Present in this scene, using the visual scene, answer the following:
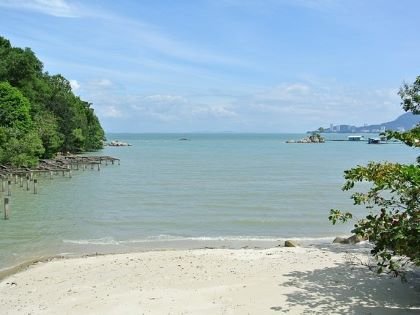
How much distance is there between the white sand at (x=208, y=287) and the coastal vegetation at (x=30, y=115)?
99.5 ft

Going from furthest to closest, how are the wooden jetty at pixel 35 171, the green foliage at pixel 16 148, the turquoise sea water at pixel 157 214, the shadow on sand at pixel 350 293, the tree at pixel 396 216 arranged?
1. the green foliage at pixel 16 148
2. the wooden jetty at pixel 35 171
3. the turquoise sea water at pixel 157 214
4. the shadow on sand at pixel 350 293
5. the tree at pixel 396 216

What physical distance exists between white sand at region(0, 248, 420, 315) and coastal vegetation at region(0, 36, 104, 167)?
3032 cm

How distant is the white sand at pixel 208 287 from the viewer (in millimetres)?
10086

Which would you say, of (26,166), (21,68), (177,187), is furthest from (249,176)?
(21,68)

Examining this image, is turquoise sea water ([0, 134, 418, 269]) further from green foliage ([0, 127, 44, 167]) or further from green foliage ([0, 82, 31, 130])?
green foliage ([0, 82, 31, 130])

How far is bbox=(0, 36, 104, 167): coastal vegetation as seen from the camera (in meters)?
42.7

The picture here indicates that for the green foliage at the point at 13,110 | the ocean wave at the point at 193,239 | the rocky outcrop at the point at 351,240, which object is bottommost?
the ocean wave at the point at 193,239

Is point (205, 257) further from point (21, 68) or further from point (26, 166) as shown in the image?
point (21, 68)

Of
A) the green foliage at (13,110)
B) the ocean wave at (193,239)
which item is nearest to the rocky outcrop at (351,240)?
the ocean wave at (193,239)

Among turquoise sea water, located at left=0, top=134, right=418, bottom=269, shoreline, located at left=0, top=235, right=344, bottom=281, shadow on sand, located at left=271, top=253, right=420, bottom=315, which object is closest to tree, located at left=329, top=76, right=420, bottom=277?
shadow on sand, located at left=271, top=253, right=420, bottom=315

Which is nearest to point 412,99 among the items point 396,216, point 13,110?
point 396,216

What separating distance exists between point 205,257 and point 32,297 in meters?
5.17

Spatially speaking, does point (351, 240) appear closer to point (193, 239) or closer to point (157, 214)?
point (193, 239)

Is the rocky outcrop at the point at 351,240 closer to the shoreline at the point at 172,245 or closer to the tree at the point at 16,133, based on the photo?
the shoreline at the point at 172,245
